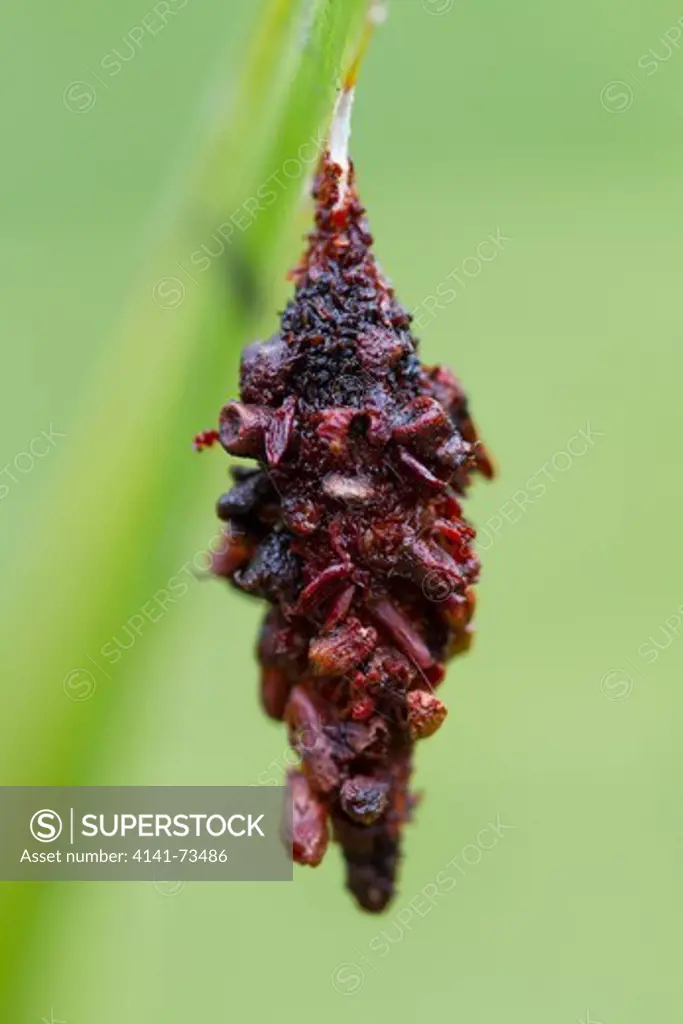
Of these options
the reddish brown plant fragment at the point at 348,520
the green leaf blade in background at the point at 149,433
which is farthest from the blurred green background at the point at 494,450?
the reddish brown plant fragment at the point at 348,520

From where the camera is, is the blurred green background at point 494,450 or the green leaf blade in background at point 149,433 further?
the blurred green background at point 494,450

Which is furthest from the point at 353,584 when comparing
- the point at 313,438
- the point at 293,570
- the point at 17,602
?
the point at 17,602

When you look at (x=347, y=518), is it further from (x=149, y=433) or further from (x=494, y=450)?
(x=494, y=450)

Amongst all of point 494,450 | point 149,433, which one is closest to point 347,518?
point 149,433

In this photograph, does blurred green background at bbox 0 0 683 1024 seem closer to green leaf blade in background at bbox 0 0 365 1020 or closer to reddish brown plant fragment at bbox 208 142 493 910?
green leaf blade in background at bbox 0 0 365 1020

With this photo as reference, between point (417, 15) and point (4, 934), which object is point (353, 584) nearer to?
point (4, 934)

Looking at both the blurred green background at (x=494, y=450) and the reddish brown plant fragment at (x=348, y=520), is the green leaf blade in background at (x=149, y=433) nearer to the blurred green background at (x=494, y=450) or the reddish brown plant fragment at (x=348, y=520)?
the reddish brown plant fragment at (x=348, y=520)

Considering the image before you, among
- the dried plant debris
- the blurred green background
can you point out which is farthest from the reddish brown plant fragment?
the blurred green background
